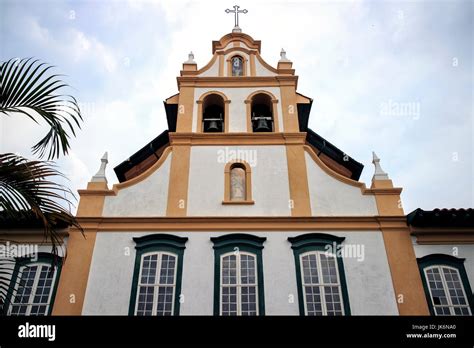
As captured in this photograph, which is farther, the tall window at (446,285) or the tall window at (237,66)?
the tall window at (237,66)

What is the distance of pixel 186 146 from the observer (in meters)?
13.7

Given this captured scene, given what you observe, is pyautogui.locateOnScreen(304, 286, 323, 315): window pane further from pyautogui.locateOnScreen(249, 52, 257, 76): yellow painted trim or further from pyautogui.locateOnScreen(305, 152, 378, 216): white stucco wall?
pyautogui.locateOnScreen(249, 52, 257, 76): yellow painted trim

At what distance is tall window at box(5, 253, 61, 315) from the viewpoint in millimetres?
10531

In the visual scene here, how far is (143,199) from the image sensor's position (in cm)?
1256

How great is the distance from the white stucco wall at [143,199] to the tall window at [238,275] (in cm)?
207

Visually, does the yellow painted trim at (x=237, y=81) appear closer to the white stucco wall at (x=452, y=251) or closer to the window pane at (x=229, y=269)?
the window pane at (x=229, y=269)

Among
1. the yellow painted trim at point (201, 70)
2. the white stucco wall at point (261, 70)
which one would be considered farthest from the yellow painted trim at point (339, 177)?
the yellow painted trim at point (201, 70)

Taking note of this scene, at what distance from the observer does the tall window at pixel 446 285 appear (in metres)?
10.6

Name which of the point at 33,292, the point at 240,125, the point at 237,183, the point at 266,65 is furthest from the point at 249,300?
the point at 266,65

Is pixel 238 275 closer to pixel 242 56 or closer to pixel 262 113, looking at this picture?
pixel 262 113

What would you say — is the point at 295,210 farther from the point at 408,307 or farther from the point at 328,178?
the point at 408,307

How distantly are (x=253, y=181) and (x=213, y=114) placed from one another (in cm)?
397
